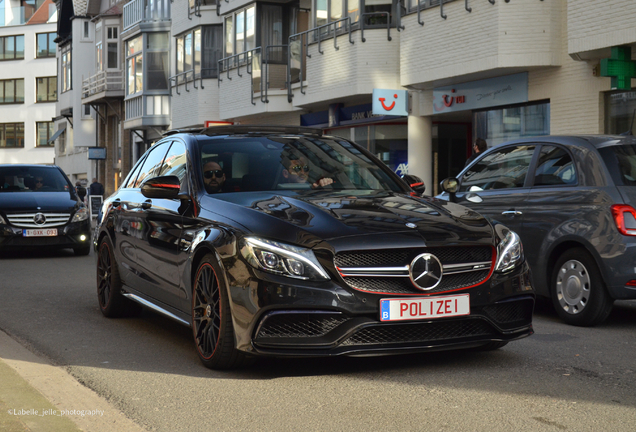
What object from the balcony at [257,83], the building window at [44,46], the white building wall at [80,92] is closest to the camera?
the balcony at [257,83]

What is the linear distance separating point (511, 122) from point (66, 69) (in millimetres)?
45104

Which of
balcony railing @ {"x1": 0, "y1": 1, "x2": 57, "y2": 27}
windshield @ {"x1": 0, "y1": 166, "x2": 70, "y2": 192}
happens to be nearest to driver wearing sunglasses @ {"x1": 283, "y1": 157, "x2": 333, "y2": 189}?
windshield @ {"x1": 0, "y1": 166, "x2": 70, "y2": 192}

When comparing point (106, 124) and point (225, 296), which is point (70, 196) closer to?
point (225, 296)

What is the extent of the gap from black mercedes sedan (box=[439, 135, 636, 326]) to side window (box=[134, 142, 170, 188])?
2.55 metres

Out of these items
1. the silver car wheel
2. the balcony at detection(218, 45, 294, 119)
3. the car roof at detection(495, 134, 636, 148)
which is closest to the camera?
the silver car wheel

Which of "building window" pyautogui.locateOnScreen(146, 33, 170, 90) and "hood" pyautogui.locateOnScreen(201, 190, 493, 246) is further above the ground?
"building window" pyautogui.locateOnScreen(146, 33, 170, 90)

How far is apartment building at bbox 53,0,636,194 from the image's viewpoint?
1698 centimetres

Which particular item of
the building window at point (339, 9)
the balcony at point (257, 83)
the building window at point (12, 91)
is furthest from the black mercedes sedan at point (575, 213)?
the building window at point (12, 91)

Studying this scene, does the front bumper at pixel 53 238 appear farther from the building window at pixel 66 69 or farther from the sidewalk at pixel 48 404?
the building window at pixel 66 69

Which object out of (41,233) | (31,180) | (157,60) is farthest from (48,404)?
(157,60)

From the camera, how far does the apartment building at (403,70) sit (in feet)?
55.7

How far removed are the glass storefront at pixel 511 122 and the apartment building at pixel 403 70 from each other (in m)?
0.03

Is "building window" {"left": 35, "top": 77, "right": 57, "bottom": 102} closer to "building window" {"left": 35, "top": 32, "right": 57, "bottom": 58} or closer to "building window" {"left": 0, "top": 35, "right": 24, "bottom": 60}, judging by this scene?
"building window" {"left": 35, "top": 32, "right": 57, "bottom": 58}

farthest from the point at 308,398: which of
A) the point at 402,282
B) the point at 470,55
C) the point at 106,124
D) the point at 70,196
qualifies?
the point at 106,124
